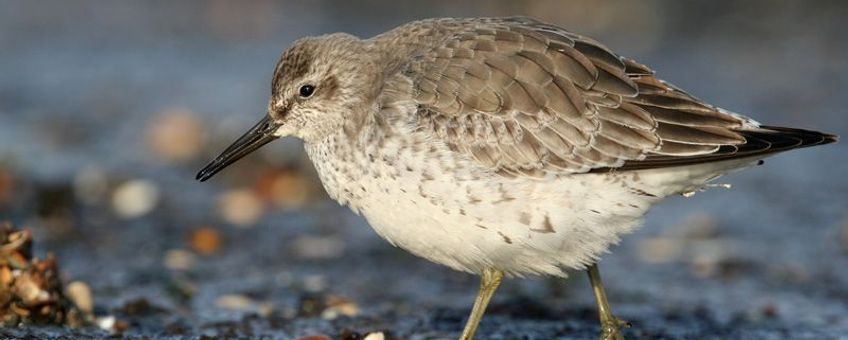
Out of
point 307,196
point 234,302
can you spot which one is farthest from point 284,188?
point 234,302

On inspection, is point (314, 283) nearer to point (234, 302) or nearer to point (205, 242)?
point (234, 302)

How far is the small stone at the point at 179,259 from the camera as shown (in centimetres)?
823

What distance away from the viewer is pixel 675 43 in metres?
14.3

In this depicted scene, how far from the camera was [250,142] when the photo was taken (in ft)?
22.3

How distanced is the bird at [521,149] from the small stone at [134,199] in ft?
11.5

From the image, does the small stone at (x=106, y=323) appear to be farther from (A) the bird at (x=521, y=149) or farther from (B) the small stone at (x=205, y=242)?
(B) the small stone at (x=205, y=242)

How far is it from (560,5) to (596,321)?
8.47m

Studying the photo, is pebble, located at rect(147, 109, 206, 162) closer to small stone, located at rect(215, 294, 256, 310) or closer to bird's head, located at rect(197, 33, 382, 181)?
small stone, located at rect(215, 294, 256, 310)

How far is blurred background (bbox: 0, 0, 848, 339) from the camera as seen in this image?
7316mm

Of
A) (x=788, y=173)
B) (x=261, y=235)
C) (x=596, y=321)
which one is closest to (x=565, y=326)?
(x=596, y=321)

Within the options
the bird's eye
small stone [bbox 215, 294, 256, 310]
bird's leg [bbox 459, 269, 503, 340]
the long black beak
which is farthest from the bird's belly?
small stone [bbox 215, 294, 256, 310]

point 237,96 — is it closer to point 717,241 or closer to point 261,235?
point 261,235

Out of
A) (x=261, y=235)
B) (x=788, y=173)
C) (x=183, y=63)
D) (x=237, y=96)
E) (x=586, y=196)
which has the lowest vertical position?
(x=586, y=196)

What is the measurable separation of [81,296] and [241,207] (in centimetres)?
291
